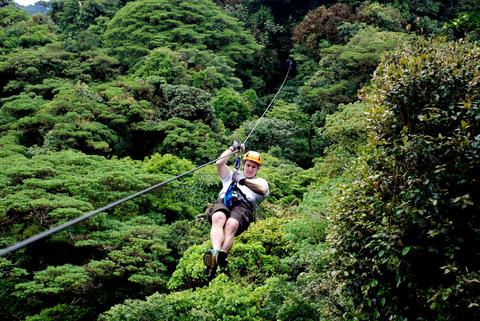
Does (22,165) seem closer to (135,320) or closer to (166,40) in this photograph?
(135,320)

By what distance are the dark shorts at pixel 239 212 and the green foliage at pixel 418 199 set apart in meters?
0.84

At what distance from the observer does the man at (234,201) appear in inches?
167

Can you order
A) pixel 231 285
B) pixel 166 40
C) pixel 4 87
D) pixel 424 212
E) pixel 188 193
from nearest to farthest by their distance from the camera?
1. pixel 424 212
2. pixel 231 285
3. pixel 188 193
4. pixel 4 87
5. pixel 166 40

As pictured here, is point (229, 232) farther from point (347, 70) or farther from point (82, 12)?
point (82, 12)

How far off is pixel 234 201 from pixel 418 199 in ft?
5.93

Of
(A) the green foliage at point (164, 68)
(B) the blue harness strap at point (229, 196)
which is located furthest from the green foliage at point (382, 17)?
(B) the blue harness strap at point (229, 196)

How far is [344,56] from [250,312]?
11.3 metres

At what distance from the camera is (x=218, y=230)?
425 centimetres

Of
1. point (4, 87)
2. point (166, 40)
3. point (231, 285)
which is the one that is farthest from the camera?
point (166, 40)

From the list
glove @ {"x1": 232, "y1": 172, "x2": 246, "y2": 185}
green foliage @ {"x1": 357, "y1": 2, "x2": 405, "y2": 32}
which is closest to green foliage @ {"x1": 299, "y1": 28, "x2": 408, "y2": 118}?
green foliage @ {"x1": 357, "y1": 2, "x2": 405, "y2": 32}

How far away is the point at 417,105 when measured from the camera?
12.3ft

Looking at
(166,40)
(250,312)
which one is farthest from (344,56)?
(250,312)

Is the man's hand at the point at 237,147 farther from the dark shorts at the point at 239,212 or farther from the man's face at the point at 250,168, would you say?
the dark shorts at the point at 239,212

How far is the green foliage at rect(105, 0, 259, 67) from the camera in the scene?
64.4ft
